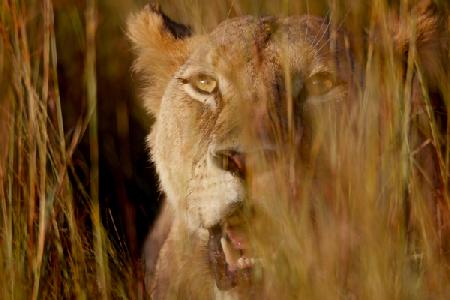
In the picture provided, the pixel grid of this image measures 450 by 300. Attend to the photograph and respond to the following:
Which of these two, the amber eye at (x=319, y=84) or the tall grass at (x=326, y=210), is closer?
the tall grass at (x=326, y=210)

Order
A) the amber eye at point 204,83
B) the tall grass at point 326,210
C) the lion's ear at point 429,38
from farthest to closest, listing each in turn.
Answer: the amber eye at point 204,83 < the lion's ear at point 429,38 < the tall grass at point 326,210

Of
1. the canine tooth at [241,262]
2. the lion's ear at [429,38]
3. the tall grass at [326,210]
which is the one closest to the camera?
the tall grass at [326,210]

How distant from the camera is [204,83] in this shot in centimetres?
370

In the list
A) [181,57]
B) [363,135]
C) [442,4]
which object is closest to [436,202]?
[363,135]

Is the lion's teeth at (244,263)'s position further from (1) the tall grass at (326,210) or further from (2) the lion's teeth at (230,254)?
(1) the tall grass at (326,210)

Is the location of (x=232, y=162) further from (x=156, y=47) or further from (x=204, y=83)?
(x=156, y=47)

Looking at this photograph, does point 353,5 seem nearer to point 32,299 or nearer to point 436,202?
point 436,202

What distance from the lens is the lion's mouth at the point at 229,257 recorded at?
2898 millimetres

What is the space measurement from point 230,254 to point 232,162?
47cm

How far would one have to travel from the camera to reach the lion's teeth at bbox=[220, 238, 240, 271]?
3.01 meters

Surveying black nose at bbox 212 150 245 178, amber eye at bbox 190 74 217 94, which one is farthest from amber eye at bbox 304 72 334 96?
black nose at bbox 212 150 245 178

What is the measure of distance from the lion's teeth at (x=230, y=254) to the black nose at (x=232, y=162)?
0.34m

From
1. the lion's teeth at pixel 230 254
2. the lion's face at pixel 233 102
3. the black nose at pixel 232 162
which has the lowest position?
the lion's teeth at pixel 230 254

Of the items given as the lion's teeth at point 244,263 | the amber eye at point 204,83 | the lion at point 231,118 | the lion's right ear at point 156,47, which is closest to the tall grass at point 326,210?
the lion at point 231,118
